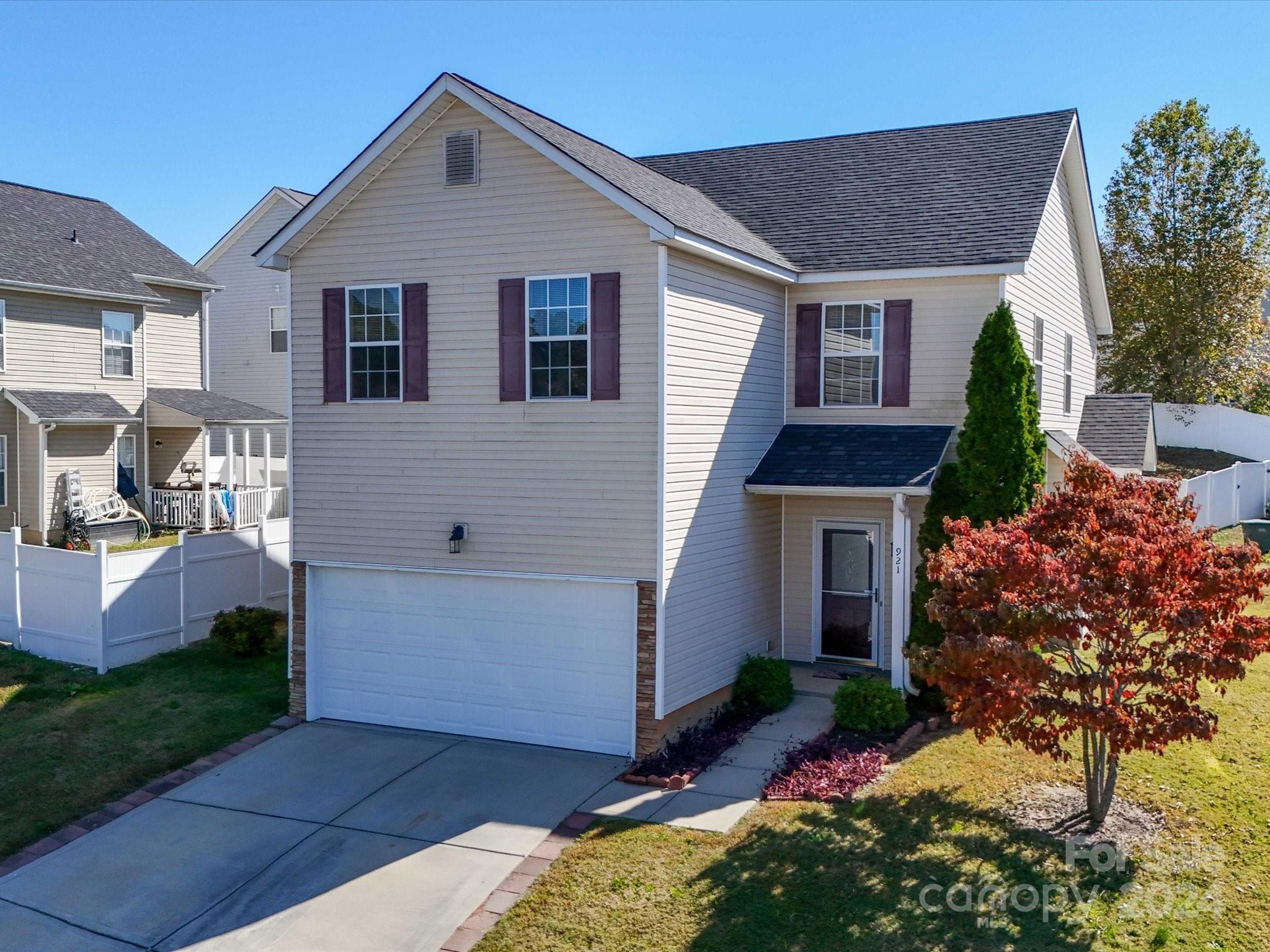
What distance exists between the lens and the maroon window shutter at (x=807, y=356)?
15.7 meters

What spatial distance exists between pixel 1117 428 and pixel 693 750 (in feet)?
40.3

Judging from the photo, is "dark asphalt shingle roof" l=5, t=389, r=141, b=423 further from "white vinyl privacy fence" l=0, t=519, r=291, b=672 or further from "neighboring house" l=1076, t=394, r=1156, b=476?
"neighboring house" l=1076, t=394, r=1156, b=476

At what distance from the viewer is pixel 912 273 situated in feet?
48.5

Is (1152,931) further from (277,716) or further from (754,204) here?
(754,204)

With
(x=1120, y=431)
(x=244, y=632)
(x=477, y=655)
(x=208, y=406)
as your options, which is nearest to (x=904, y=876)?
(x=477, y=655)

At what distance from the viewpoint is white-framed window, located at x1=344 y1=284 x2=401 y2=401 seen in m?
14.0

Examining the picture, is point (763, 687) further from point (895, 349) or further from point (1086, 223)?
point (1086, 223)

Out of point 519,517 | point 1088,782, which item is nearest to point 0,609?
point 519,517

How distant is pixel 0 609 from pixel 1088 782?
15955mm

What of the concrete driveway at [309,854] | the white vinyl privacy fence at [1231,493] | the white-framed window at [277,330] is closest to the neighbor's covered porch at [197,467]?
the white-framed window at [277,330]

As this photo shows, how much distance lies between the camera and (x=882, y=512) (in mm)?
15406

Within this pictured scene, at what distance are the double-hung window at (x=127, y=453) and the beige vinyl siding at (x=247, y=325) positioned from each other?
5.34 metres

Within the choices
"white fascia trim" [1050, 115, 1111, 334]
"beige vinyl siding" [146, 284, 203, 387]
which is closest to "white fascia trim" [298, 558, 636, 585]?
"white fascia trim" [1050, 115, 1111, 334]

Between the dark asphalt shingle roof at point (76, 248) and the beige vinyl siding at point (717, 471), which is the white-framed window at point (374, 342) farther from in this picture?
the dark asphalt shingle roof at point (76, 248)
